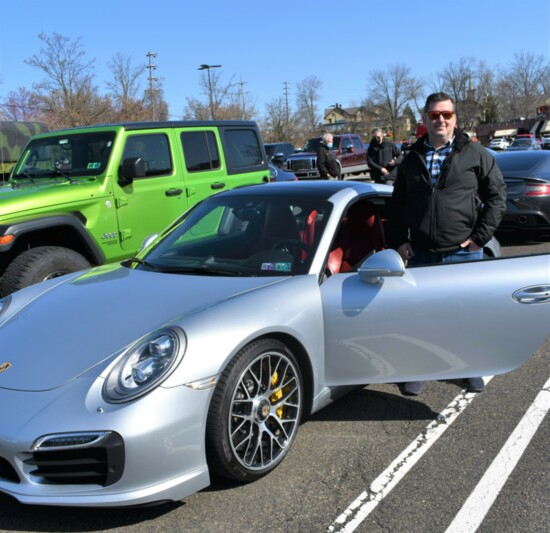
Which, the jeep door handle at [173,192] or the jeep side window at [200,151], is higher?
the jeep side window at [200,151]

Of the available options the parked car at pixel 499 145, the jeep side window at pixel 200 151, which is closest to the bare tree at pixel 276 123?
the parked car at pixel 499 145

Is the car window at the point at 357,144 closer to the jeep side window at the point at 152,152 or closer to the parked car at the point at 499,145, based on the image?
the parked car at the point at 499,145

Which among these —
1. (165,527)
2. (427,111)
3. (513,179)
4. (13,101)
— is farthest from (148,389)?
(13,101)

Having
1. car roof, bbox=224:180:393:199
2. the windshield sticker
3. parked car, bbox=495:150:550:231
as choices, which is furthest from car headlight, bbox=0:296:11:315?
parked car, bbox=495:150:550:231

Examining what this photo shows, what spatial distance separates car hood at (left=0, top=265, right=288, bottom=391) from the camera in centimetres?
281

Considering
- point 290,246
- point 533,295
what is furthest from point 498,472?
point 290,246

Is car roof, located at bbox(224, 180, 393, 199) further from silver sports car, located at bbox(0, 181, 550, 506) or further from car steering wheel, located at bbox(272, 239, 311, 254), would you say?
car steering wheel, located at bbox(272, 239, 311, 254)

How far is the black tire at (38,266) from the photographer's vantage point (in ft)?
17.5

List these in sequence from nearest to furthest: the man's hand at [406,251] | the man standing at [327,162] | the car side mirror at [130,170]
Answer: the man's hand at [406,251] < the car side mirror at [130,170] < the man standing at [327,162]

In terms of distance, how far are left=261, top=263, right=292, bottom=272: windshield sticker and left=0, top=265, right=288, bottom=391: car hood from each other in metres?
0.15

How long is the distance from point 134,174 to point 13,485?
403 centimetres

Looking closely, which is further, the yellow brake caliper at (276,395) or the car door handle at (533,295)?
the car door handle at (533,295)

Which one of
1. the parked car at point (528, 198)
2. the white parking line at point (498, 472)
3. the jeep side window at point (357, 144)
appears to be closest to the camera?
the white parking line at point (498, 472)

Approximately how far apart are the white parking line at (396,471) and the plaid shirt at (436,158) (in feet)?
4.73
